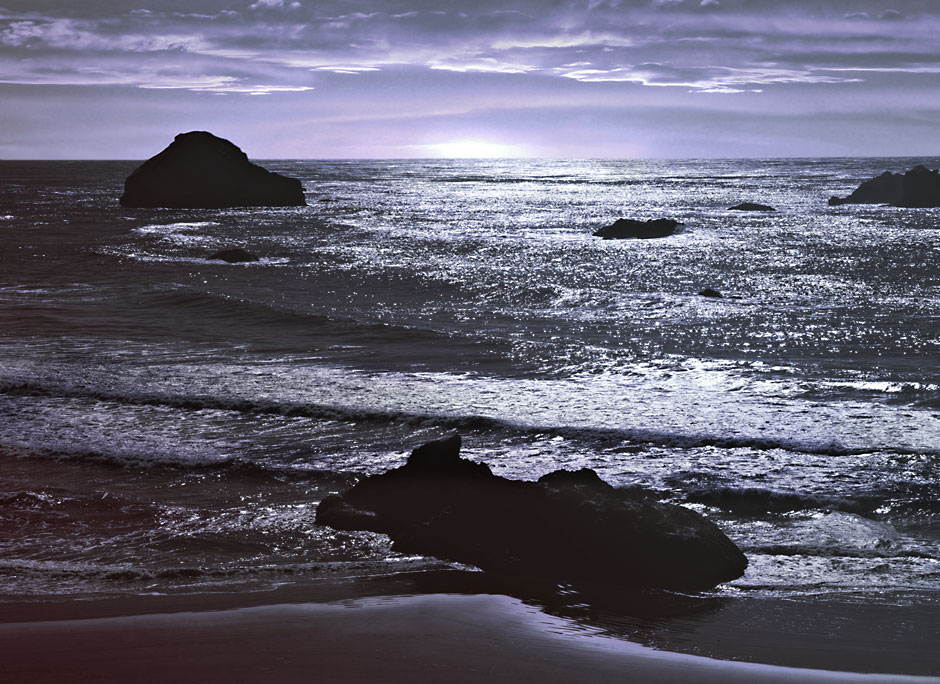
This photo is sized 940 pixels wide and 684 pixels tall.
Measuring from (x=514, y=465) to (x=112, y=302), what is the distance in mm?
15795

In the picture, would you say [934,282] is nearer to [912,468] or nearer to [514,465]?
[912,468]

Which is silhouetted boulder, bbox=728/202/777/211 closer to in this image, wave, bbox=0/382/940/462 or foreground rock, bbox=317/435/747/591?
wave, bbox=0/382/940/462

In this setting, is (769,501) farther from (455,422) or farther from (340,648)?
(340,648)

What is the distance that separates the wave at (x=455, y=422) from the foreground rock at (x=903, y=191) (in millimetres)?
62728

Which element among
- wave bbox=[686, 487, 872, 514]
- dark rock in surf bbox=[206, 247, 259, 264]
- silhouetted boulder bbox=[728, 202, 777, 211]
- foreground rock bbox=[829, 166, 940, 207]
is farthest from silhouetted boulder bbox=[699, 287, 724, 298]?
foreground rock bbox=[829, 166, 940, 207]

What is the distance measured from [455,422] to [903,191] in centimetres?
6519

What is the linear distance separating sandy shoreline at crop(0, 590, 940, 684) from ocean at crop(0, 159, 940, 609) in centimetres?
71

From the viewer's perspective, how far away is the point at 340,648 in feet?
16.1

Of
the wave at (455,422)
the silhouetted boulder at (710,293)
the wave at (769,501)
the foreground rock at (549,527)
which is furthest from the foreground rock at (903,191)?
the foreground rock at (549,527)

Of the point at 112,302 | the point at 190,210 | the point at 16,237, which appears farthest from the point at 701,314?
the point at 190,210

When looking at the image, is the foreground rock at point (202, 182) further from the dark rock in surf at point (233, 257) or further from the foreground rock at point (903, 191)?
the foreground rock at point (903, 191)

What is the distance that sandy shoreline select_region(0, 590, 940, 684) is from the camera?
4570 mm

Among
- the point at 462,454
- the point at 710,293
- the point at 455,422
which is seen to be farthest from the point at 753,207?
the point at 462,454

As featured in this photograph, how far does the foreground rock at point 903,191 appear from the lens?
64688 millimetres
